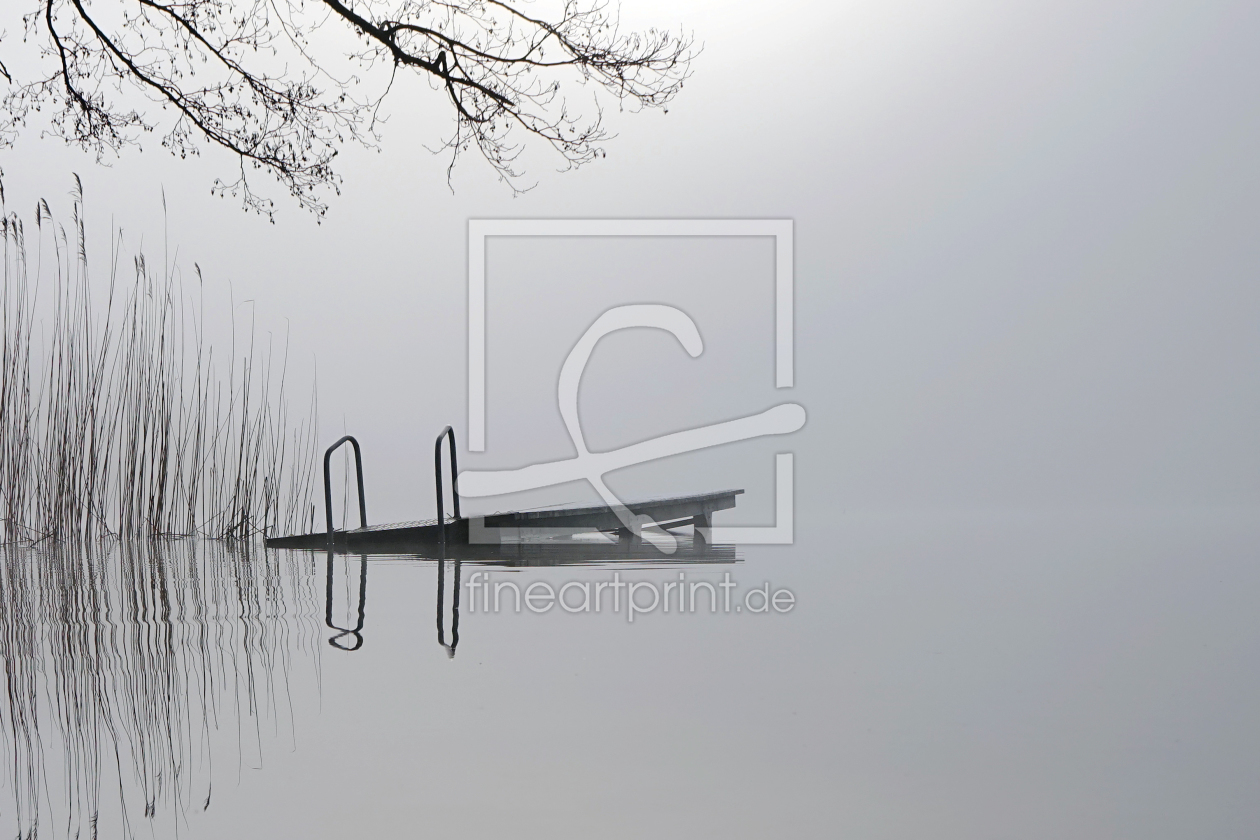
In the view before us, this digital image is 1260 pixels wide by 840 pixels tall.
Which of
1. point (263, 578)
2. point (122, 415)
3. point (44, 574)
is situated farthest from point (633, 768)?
point (122, 415)

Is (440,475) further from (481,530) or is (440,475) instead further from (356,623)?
(356,623)

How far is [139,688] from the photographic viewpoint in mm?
1637

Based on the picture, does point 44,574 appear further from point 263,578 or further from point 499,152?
point 499,152

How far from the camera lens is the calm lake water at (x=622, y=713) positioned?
3.80ft

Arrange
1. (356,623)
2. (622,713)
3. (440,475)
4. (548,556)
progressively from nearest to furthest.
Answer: (622,713), (356,623), (440,475), (548,556)

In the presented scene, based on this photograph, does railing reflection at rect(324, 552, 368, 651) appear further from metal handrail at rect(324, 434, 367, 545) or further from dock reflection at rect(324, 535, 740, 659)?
metal handrail at rect(324, 434, 367, 545)

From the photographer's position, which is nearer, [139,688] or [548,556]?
[139,688]

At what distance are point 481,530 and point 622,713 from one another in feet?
7.79

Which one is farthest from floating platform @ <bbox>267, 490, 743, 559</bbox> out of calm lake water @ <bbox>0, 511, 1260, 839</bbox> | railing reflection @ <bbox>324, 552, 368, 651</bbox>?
calm lake water @ <bbox>0, 511, 1260, 839</bbox>

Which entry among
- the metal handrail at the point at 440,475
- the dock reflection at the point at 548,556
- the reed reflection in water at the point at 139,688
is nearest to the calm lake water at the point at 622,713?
the reed reflection in water at the point at 139,688

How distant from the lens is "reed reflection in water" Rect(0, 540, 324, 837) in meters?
Answer: 1.18

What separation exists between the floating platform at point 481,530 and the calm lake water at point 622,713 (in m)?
0.81

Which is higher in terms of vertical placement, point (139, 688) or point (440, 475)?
point (440, 475)

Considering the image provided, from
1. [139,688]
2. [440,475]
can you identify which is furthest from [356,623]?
[440,475]
